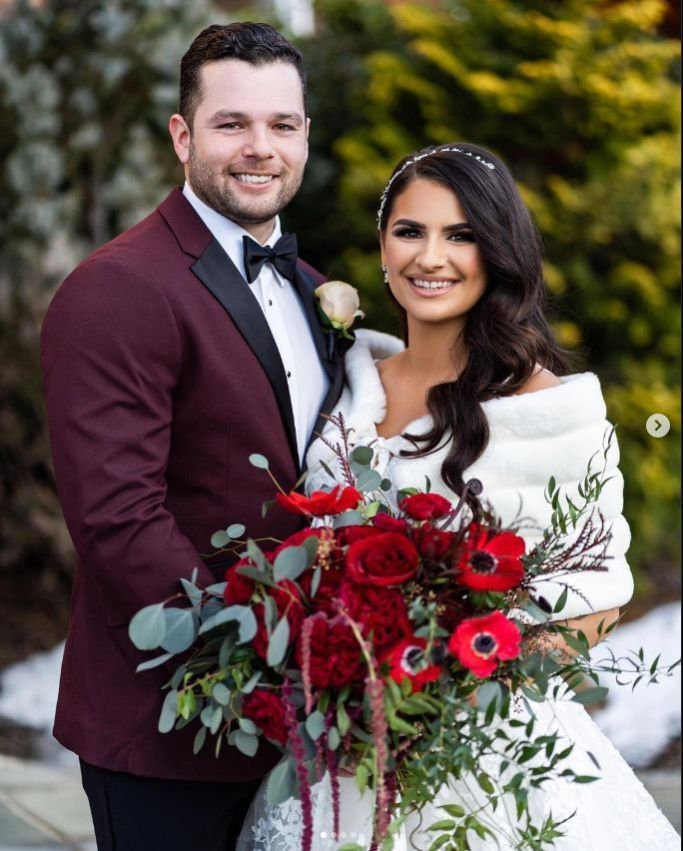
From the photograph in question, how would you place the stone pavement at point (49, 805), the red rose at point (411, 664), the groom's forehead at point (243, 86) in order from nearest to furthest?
the red rose at point (411, 664) → the groom's forehead at point (243, 86) → the stone pavement at point (49, 805)

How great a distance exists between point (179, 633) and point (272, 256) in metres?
0.97

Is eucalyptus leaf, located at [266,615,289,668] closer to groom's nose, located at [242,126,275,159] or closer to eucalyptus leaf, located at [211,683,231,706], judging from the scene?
eucalyptus leaf, located at [211,683,231,706]

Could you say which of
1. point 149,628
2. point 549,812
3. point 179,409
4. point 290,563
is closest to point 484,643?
point 290,563

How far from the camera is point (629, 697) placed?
5488 mm

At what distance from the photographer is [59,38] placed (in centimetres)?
589

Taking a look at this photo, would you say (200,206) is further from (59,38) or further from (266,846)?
(59,38)

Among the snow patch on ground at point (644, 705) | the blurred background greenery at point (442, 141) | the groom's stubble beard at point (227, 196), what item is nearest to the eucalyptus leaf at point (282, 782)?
the groom's stubble beard at point (227, 196)

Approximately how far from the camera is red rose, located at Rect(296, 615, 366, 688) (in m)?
1.89

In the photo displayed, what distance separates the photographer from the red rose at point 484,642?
189 centimetres

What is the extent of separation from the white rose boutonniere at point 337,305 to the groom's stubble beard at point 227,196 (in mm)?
303

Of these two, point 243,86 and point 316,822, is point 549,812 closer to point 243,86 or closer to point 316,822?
point 316,822

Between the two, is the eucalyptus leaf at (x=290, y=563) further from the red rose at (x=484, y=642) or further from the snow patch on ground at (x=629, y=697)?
the snow patch on ground at (x=629, y=697)

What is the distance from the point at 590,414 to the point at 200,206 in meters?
0.95

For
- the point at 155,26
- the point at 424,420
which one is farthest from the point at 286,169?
the point at 155,26
